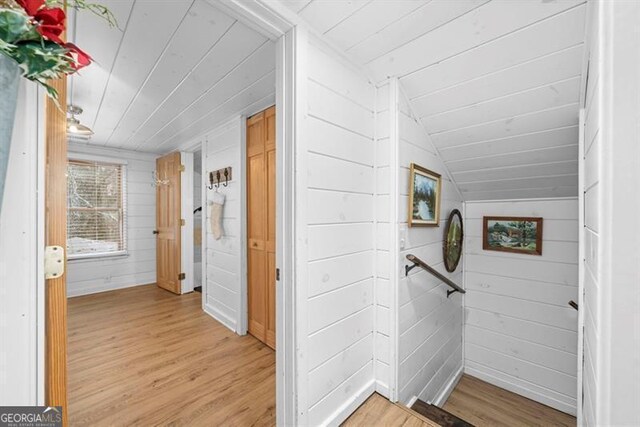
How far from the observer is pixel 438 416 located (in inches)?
67.2

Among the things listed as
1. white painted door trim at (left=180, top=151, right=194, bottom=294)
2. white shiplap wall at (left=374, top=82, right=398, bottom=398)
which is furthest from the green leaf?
white painted door trim at (left=180, top=151, right=194, bottom=294)

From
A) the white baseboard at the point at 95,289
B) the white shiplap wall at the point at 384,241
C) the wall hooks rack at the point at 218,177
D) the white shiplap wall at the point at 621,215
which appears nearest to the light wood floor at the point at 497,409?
the white shiplap wall at the point at 384,241

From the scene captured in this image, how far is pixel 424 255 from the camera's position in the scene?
2.01 m

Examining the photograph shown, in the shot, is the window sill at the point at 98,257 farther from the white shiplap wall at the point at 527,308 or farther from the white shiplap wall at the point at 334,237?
the white shiplap wall at the point at 527,308

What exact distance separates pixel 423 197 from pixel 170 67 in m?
1.97

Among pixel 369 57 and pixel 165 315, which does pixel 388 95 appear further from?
pixel 165 315

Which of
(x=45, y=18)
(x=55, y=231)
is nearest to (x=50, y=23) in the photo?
(x=45, y=18)

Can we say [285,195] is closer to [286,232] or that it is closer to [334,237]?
[286,232]

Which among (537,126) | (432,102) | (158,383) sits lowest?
(158,383)

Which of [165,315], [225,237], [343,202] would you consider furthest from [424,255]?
[165,315]

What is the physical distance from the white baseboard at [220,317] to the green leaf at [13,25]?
105 inches

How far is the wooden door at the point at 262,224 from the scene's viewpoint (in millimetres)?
2377

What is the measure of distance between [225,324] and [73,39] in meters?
2.64

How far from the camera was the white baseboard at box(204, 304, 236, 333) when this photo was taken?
276 centimetres
